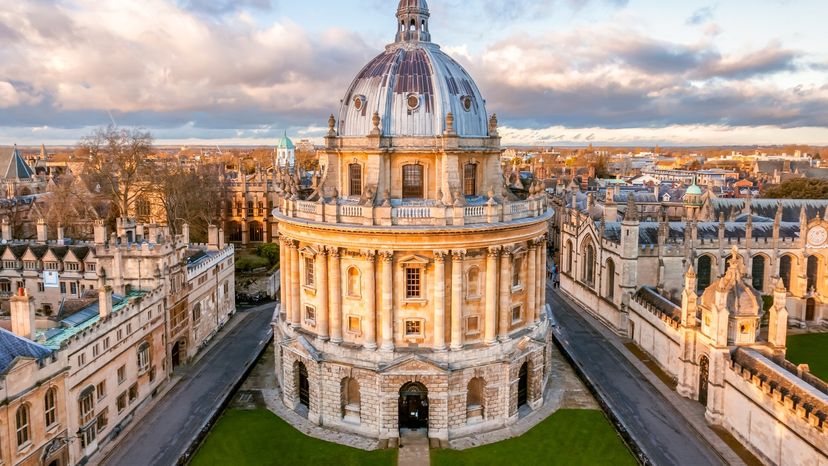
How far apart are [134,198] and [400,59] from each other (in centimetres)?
4746

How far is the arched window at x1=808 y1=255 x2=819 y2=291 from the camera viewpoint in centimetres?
5634

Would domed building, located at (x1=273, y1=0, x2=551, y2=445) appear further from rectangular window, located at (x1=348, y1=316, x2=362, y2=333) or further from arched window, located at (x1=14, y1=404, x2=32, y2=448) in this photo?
arched window, located at (x1=14, y1=404, x2=32, y2=448)

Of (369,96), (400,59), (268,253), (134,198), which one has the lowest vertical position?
(268,253)

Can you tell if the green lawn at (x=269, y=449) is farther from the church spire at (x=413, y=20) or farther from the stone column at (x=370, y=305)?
the church spire at (x=413, y=20)

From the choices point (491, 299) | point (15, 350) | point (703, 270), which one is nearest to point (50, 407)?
point (15, 350)

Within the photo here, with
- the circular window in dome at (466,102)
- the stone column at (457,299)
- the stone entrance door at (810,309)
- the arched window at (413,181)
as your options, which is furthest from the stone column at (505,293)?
the stone entrance door at (810,309)

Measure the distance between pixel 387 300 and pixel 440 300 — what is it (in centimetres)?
295

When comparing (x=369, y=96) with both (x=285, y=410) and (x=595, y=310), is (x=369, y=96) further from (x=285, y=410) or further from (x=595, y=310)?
(x=595, y=310)

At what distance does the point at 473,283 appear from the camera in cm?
3494

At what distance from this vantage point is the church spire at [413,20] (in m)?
39.1

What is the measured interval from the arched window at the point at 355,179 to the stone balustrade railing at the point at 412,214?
300cm

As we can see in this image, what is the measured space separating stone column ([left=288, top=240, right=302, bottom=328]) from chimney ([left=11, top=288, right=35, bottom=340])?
13779mm

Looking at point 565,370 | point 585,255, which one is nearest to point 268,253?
point 585,255

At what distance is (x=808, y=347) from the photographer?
4822 centimetres
